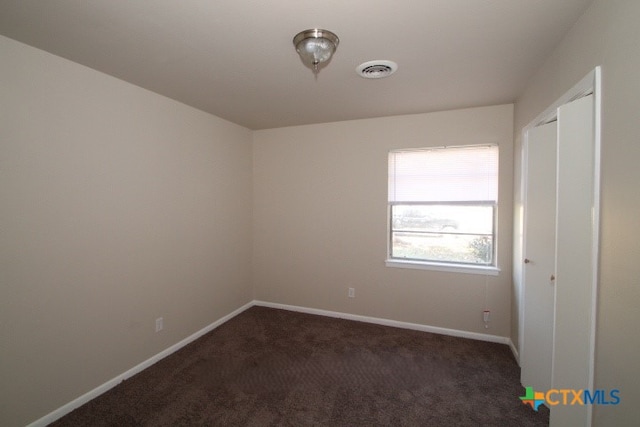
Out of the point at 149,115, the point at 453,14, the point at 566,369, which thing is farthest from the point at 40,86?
the point at 566,369

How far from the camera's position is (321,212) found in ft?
12.8

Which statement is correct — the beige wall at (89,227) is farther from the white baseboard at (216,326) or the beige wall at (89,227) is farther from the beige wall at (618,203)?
the beige wall at (618,203)

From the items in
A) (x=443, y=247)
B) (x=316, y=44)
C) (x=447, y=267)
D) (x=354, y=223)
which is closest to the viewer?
(x=316, y=44)

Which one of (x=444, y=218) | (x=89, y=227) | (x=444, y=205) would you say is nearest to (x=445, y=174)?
(x=444, y=205)

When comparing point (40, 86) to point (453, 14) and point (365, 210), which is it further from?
point (365, 210)

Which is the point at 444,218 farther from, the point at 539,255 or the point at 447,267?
the point at 539,255

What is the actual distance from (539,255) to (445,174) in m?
1.36

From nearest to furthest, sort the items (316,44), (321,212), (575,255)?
(575,255) → (316,44) → (321,212)

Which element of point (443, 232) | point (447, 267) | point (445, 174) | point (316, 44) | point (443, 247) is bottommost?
point (447, 267)

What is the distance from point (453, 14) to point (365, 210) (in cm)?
235

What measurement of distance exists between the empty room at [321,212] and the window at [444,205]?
→ 0.02 metres

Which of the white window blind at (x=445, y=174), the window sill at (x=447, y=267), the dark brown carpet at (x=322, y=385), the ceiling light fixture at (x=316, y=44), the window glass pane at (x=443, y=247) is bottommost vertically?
the dark brown carpet at (x=322, y=385)

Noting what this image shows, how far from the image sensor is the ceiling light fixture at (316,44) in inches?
67.6

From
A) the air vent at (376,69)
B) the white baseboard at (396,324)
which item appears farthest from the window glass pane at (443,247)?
the air vent at (376,69)
